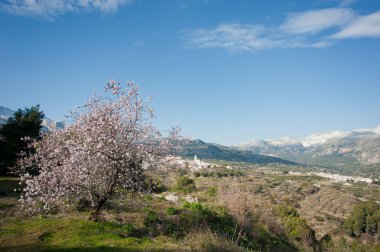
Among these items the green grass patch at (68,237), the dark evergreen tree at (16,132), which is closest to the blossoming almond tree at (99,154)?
the green grass patch at (68,237)

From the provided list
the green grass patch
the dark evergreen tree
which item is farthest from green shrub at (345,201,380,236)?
the green grass patch

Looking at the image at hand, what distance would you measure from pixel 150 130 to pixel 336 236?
6679 centimetres

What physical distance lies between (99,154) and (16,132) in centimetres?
2375

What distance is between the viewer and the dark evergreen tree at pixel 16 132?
31.2 m

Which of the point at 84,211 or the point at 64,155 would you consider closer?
the point at 64,155

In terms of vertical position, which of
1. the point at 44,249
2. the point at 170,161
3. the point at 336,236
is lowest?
the point at 336,236

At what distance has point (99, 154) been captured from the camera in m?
13.2

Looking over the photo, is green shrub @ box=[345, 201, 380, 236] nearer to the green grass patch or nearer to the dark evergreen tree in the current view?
the dark evergreen tree

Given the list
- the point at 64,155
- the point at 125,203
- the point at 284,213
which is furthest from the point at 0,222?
the point at 284,213

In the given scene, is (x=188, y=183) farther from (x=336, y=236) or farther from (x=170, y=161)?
(x=170, y=161)

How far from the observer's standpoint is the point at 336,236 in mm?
68438

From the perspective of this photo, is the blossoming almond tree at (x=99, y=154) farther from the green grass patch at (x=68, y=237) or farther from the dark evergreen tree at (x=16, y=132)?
the dark evergreen tree at (x=16, y=132)

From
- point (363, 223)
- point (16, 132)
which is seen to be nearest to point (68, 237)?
point (16, 132)

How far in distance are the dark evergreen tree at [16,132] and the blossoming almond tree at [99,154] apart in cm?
1792
